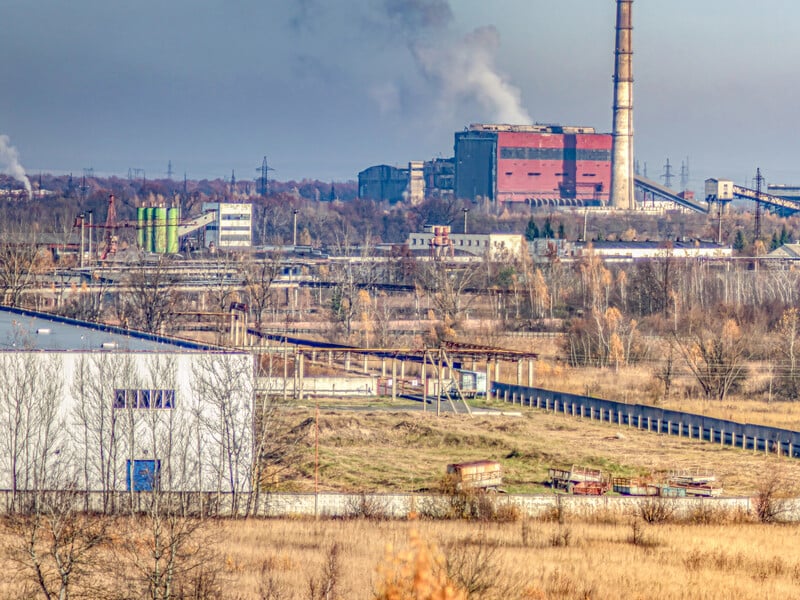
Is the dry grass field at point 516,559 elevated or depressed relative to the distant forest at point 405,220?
depressed

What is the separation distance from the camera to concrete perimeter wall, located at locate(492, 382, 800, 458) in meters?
21.2

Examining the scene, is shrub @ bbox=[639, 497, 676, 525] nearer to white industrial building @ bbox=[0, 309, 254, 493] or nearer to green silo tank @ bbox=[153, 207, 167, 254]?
white industrial building @ bbox=[0, 309, 254, 493]

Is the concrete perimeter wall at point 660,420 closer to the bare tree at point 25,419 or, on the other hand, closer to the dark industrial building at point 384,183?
the bare tree at point 25,419

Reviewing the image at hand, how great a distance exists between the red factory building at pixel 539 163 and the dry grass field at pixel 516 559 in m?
57.3

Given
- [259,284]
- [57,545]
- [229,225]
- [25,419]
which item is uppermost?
[229,225]

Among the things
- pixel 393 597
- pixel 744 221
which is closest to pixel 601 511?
pixel 393 597

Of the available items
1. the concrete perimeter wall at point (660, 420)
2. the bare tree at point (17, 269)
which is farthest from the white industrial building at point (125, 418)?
the bare tree at point (17, 269)

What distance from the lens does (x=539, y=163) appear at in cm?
7306

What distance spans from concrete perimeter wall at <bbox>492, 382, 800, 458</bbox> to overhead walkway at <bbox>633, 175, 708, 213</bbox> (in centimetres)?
4930

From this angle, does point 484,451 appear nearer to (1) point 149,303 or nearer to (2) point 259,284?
(1) point 149,303

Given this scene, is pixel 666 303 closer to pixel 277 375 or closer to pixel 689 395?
pixel 689 395

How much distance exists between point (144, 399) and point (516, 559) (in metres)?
5.12

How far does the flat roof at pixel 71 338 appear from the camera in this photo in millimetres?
17792

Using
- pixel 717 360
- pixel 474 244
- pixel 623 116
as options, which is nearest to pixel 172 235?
pixel 474 244
